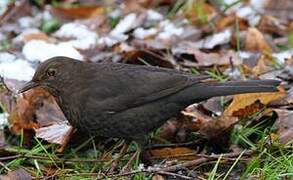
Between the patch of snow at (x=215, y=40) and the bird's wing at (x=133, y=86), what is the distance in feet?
5.85

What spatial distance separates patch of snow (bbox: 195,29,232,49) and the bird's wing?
5.85 ft

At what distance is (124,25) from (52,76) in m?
2.44

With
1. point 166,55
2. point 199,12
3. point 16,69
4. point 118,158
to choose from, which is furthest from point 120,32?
point 118,158

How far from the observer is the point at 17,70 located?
217 inches

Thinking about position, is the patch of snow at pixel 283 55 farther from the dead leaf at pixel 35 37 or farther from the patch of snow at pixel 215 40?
the dead leaf at pixel 35 37

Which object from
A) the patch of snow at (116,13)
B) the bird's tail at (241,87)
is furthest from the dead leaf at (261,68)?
the patch of snow at (116,13)

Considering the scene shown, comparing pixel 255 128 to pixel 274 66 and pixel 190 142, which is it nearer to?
pixel 190 142

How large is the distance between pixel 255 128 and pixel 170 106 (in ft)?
1.85

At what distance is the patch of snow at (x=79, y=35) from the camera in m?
6.30

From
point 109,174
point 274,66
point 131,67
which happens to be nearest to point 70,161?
point 109,174

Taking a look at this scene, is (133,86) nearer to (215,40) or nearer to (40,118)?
(40,118)

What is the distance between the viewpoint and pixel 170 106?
4371 millimetres

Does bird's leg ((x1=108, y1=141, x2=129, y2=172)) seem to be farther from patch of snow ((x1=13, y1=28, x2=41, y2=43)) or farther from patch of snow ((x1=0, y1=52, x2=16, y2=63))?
patch of snow ((x1=13, y1=28, x2=41, y2=43))

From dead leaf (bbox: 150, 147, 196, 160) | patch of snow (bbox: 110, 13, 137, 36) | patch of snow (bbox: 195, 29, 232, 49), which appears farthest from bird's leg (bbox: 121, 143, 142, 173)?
patch of snow (bbox: 110, 13, 137, 36)
